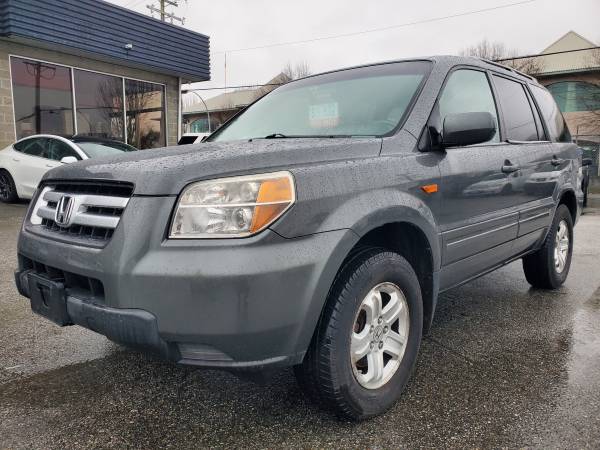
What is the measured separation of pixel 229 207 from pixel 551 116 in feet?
11.6

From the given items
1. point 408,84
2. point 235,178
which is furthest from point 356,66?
point 235,178

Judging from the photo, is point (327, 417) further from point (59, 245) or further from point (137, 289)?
point (59, 245)

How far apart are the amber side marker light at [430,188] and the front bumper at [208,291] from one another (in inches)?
29.8

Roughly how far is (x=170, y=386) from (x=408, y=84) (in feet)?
6.83

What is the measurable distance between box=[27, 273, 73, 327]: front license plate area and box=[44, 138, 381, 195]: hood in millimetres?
469

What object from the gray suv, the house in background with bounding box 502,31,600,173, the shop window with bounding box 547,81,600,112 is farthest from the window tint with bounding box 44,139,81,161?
the shop window with bounding box 547,81,600,112

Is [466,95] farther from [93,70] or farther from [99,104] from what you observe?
[99,104]

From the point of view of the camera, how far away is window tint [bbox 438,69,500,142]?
108 inches

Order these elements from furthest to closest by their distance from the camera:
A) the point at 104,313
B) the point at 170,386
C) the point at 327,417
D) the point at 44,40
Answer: the point at 44,40, the point at 170,386, the point at 327,417, the point at 104,313

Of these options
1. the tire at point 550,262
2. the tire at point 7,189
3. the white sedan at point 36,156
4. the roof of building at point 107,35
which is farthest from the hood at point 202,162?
the roof of building at point 107,35

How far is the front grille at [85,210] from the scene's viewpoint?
1.84m

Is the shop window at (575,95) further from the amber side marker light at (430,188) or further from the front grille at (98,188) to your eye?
the front grille at (98,188)

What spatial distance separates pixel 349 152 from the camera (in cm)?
209

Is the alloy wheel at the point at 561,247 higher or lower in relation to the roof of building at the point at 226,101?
lower
